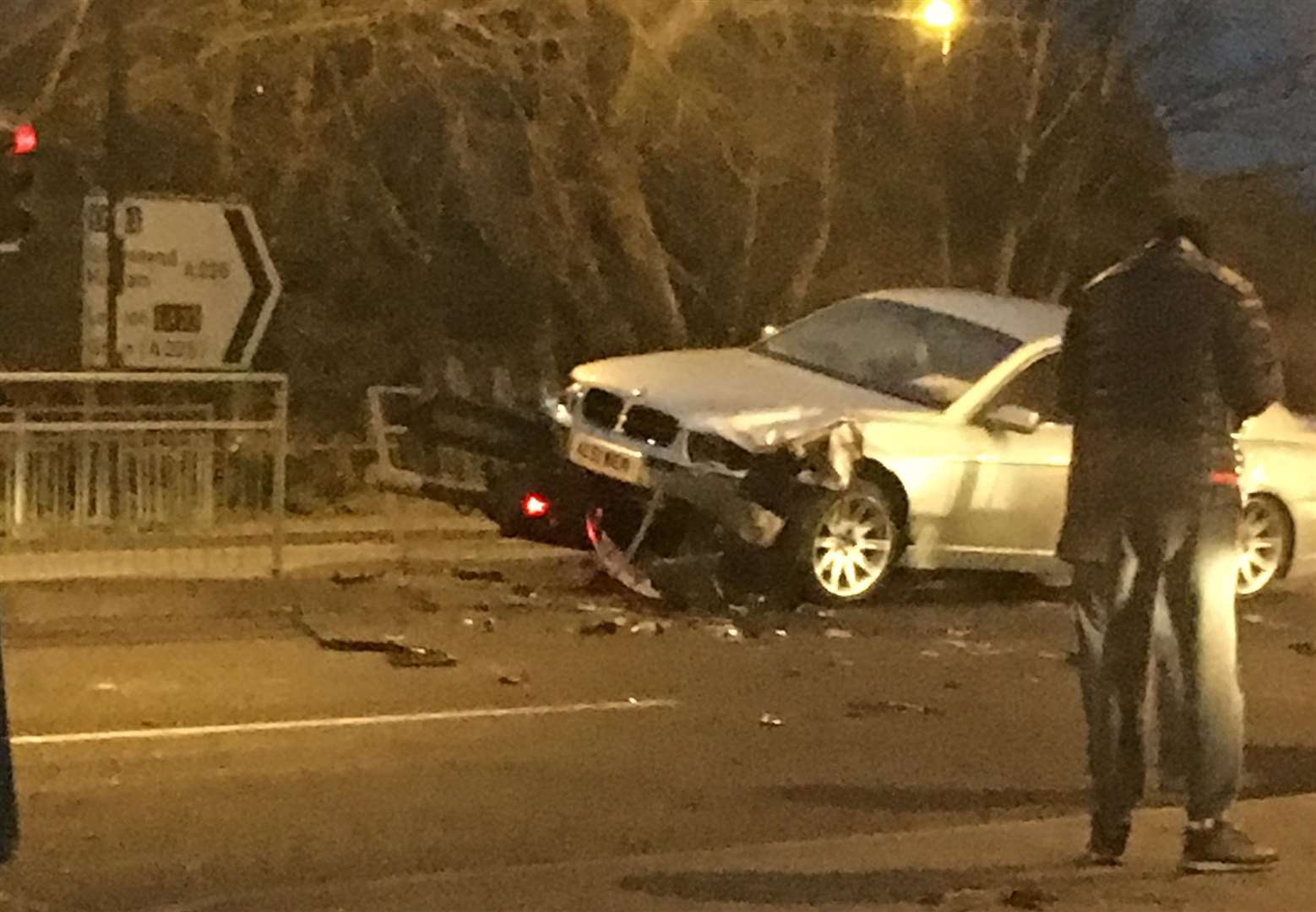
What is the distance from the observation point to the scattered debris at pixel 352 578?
13.5 metres

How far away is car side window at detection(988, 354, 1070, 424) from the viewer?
44.3 feet

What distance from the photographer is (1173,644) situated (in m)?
7.10

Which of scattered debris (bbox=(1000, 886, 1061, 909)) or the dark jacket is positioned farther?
the dark jacket

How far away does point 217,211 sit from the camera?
46.0 feet

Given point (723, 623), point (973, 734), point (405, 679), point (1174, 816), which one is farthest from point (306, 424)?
point (1174, 816)

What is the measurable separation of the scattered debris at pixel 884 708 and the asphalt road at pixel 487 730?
0.02m

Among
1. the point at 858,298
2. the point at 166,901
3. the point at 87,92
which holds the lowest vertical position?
the point at 166,901

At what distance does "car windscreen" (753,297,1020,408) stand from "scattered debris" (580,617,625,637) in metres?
2.29

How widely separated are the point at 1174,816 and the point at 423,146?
13.5 metres

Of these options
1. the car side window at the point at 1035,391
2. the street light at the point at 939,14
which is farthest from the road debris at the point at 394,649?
the street light at the point at 939,14

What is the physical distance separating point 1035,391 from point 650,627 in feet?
9.39

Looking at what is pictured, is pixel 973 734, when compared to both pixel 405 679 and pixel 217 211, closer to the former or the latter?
pixel 405 679

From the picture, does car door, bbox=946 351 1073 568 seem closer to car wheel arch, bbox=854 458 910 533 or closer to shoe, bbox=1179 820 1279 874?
car wheel arch, bbox=854 458 910 533

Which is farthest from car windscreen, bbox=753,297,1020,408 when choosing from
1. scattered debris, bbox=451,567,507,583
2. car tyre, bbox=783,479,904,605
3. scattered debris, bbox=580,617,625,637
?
scattered debris, bbox=580,617,625,637
